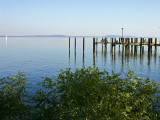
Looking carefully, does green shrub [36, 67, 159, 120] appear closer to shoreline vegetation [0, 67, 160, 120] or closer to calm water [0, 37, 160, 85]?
shoreline vegetation [0, 67, 160, 120]

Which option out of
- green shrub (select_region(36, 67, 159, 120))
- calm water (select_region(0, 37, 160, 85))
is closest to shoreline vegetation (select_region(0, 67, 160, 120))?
green shrub (select_region(36, 67, 159, 120))

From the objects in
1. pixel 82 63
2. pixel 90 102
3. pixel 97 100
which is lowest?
pixel 82 63

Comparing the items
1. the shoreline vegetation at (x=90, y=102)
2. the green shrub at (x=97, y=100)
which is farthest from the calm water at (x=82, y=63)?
the green shrub at (x=97, y=100)

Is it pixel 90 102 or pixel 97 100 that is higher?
pixel 97 100

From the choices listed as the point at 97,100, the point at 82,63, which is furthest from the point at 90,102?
the point at 82,63

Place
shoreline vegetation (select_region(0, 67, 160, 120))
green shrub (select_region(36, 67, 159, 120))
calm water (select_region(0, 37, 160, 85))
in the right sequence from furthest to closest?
1. calm water (select_region(0, 37, 160, 85))
2. shoreline vegetation (select_region(0, 67, 160, 120))
3. green shrub (select_region(36, 67, 159, 120))

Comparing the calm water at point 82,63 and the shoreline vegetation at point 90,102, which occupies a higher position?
the shoreline vegetation at point 90,102

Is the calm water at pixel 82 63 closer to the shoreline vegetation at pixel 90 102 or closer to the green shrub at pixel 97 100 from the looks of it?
the shoreline vegetation at pixel 90 102

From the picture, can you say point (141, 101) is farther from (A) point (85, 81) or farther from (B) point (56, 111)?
(B) point (56, 111)

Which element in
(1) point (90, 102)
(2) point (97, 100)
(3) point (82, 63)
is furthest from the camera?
(3) point (82, 63)

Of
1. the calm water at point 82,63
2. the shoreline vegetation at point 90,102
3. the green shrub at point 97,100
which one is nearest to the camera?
the green shrub at point 97,100

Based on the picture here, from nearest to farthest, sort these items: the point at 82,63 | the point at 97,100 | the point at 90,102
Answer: the point at 97,100, the point at 90,102, the point at 82,63

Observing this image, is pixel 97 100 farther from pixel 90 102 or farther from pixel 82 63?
pixel 82 63

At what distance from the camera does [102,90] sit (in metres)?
9.55
